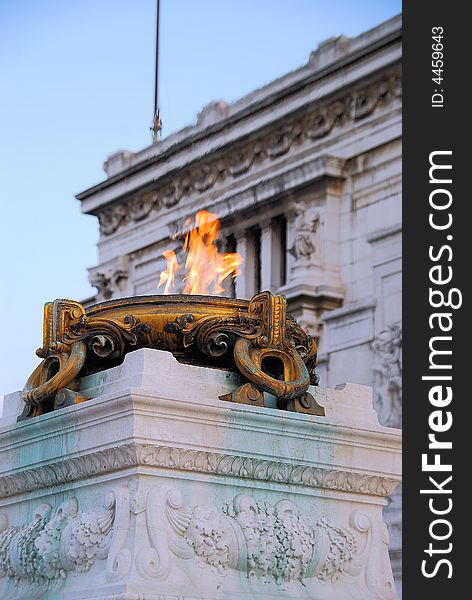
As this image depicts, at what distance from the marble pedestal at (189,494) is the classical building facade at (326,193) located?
52.2ft

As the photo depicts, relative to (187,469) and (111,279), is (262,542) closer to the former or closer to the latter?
(187,469)

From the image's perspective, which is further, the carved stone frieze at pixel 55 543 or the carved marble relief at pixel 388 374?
the carved marble relief at pixel 388 374

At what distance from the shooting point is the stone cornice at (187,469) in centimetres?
739

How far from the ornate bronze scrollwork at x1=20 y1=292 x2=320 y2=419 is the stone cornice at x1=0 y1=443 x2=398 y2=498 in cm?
34

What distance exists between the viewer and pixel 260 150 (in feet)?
99.0

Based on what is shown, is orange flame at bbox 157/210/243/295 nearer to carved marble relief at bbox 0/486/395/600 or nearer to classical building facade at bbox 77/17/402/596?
carved marble relief at bbox 0/486/395/600

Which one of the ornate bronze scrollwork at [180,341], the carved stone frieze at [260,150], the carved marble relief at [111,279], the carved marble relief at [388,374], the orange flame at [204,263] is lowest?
the ornate bronze scrollwork at [180,341]

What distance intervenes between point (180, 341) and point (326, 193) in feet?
67.6

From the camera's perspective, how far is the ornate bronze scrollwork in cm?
791

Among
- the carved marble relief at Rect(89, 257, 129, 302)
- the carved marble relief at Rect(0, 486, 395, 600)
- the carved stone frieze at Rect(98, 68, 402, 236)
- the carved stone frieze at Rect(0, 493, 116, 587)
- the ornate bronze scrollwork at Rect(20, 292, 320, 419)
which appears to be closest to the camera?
the carved marble relief at Rect(0, 486, 395, 600)

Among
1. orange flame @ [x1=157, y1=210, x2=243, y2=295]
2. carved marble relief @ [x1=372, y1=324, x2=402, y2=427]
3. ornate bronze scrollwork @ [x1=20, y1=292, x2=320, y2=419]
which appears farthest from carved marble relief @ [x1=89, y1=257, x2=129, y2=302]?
ornate bronze scrollwork @ [x1=20, y1=292, x2=320, y2=419]

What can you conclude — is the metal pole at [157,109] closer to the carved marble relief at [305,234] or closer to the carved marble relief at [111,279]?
the carved marble relief at [111,279]

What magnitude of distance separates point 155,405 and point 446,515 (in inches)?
61.1

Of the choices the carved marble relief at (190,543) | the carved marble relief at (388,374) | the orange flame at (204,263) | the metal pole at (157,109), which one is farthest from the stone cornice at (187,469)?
the metal pole at (157,109)
